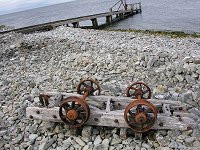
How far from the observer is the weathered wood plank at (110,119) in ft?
20.8

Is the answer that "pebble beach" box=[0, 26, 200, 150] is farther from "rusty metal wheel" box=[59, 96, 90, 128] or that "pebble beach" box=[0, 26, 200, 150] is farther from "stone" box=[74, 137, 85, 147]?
"rusty metal wheel" box=[59, 96, 90, 128]

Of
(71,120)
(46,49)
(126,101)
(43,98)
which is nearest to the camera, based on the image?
(71,120)

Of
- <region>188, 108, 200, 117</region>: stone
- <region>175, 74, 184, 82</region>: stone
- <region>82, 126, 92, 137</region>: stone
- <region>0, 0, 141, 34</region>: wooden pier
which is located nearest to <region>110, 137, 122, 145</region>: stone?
<region>82, 126, 92, 137</region>: stone

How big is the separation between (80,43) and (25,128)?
8.32m

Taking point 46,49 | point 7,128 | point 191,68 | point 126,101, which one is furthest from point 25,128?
point 46,49

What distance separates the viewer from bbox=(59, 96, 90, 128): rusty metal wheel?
6500 mm

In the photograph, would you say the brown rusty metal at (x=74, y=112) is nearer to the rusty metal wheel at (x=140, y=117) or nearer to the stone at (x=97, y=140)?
the stone at (x=97, y=140)

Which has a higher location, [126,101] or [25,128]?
[126,101]

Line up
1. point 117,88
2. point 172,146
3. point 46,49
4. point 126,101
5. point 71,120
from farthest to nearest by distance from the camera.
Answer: point 46,49, point 117,88, point 126,101, point 71,120, point 172,146

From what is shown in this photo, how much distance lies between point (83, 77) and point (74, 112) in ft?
12.7

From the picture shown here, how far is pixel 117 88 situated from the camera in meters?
9.15

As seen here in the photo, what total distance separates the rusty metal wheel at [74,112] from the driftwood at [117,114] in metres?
0.18

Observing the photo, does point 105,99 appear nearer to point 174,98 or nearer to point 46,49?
point 174,98

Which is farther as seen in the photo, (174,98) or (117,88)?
(117,88)
